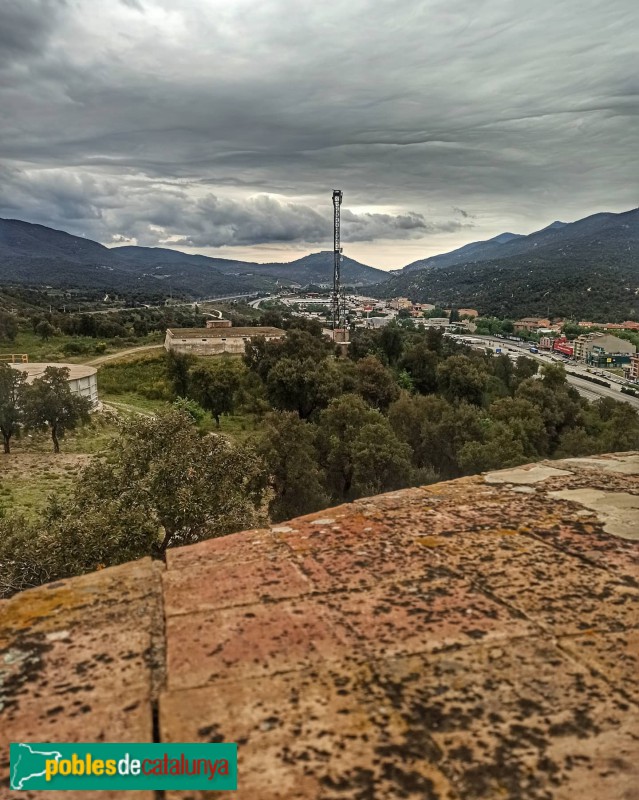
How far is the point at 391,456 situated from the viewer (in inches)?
851

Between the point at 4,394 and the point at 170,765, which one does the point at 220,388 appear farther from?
the point at 170,765

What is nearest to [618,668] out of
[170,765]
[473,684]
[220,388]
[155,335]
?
[473,684]

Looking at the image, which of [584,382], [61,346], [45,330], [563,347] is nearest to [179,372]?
[61,346]

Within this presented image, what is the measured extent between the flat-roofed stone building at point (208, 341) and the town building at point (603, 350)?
62.2m

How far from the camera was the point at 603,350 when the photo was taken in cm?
9456

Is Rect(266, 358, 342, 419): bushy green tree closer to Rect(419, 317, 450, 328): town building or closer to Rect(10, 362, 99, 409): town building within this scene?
Rect(10, 362, 99, 409): town building

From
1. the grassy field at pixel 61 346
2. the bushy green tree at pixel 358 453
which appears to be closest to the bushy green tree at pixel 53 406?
the bushy green tree at pixel 358 453

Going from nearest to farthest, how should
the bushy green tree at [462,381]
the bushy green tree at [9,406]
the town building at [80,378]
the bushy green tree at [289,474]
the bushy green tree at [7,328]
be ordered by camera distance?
the bushy green tree at [289,474], the bushy green tree at [9,406], the town building at [80,378], the bushy green tree at [462,381], the bushy green tree at [7,328]

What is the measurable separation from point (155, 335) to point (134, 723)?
61.0m

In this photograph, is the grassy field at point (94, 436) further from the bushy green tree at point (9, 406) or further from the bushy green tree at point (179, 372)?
the bushy green tree at point (9, 406)

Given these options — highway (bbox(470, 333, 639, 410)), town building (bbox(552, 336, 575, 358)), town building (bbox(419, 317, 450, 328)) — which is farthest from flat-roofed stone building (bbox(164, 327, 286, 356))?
town building (bbox(419, 317, 450, 328))

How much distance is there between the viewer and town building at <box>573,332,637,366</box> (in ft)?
303

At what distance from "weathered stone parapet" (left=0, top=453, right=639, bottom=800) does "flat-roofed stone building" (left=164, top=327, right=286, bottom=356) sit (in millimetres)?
47726

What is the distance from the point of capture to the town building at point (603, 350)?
3637 inches
